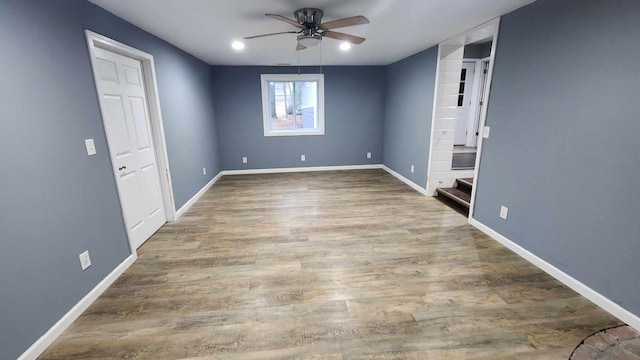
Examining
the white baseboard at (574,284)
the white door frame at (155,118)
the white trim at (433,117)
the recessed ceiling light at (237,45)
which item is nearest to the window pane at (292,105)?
the recessed ceiling light at (237,45)

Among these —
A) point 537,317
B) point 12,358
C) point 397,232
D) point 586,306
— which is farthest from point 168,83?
point 586,306

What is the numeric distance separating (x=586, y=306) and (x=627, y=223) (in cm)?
66

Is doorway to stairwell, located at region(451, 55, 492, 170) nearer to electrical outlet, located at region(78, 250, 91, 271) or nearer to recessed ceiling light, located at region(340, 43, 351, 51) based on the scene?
recessed ceiling light, located at region(340, 43, 351, 51)

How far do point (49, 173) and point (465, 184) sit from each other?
475cm

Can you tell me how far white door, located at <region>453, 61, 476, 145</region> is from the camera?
656 centimetres

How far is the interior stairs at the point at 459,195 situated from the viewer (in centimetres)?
380

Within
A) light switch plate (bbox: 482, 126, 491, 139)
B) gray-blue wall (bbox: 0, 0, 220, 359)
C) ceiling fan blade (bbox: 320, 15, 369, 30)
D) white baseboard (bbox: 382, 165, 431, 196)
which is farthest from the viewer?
white baseboard (bbox: 382, 165, 431, 196)

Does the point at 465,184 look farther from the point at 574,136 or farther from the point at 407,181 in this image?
the point at 574,136

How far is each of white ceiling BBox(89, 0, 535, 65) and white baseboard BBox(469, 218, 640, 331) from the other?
2.24m

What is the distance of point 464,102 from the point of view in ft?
22.2

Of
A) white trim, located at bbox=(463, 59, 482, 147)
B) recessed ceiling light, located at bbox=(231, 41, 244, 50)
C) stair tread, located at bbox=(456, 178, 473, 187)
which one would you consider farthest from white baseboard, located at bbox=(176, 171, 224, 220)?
white trim, located at bbox=(463, 59, 482, 147)

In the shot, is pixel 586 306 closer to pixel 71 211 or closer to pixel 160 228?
pixel 71 211

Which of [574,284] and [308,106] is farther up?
[308,106]

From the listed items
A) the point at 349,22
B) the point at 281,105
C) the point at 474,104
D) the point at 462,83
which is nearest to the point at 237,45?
the point at 349,22
